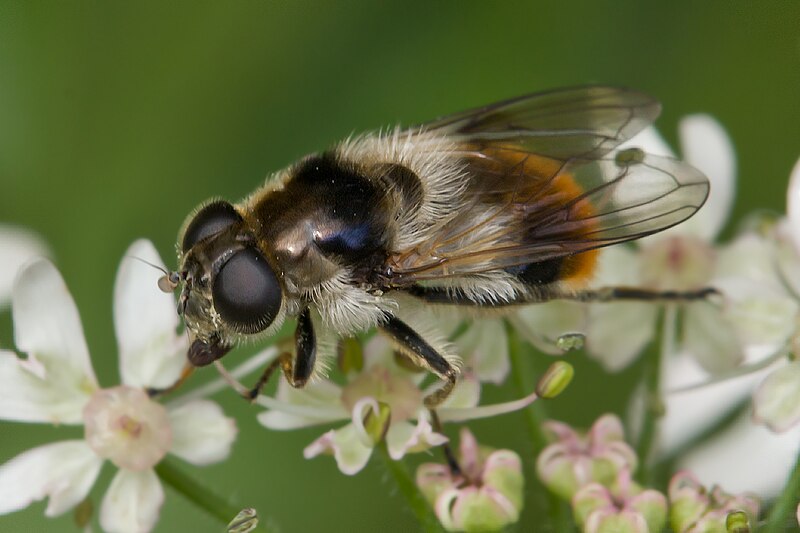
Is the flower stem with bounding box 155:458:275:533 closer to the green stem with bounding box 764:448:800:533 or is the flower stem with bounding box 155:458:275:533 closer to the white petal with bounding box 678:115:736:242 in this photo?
the green stem with bounding box 764:448:800:533

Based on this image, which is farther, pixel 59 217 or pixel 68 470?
pixel 59 217

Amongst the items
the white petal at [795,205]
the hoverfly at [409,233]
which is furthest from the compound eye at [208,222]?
the white petal at [795,205]

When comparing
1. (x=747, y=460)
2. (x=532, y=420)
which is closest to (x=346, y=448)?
(x=532, y=420)

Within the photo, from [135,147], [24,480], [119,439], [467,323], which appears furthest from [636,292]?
[135,147]

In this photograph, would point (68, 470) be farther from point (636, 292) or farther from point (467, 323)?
point (636, 292)

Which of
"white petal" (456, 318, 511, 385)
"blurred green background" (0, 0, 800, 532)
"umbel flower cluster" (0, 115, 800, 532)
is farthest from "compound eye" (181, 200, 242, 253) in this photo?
"blurred green background" (0, 0, 800, 532)
